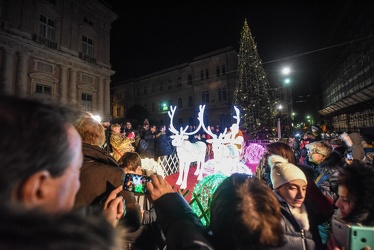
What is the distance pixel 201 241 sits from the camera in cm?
99

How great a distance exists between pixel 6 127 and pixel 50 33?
25.8 m

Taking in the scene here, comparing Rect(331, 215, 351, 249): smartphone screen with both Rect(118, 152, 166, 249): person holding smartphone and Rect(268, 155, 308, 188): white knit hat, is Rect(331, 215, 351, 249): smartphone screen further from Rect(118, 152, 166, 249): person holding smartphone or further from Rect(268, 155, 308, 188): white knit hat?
Rect(118, 152, 166, 249): person holding smartphone

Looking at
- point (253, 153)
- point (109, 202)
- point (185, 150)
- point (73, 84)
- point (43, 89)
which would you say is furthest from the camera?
point (73, 84)

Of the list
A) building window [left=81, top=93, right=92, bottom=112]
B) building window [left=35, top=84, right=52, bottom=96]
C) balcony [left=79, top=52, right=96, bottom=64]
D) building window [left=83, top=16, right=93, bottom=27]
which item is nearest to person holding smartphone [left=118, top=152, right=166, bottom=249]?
building window [left=35, top=84, right=52, bottom=96]

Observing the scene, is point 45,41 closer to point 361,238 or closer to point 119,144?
point 119,144

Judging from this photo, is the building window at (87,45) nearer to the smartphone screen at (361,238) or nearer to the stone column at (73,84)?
the stone column at (73,84)

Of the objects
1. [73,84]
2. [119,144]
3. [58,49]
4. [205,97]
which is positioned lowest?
[119,144]

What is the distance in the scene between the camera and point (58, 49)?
20562 millimetres

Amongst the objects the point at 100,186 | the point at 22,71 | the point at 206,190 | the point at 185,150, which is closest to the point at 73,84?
the point at 22,71

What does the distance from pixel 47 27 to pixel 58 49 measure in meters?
2.32

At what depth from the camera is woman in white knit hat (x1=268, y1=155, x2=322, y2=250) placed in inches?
64.0

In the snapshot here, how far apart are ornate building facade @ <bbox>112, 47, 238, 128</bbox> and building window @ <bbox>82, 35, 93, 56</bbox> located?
63.6 ft

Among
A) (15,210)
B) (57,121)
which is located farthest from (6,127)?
(15,210)

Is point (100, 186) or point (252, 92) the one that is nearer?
point (100, 186)
